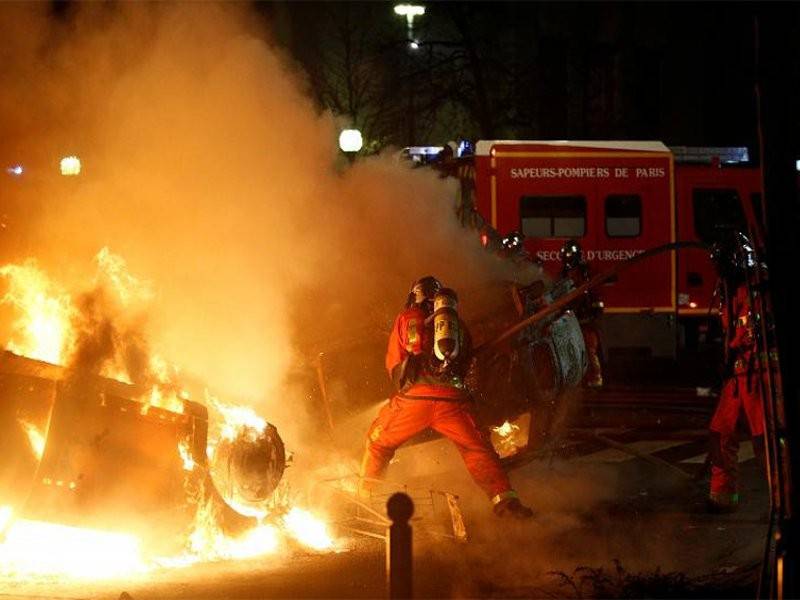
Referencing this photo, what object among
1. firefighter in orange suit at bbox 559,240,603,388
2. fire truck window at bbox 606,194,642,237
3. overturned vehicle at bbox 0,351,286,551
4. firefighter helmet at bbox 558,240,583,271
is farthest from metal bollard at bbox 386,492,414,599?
fire truck window at bbox 606,194,642,237

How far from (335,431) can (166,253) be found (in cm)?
169

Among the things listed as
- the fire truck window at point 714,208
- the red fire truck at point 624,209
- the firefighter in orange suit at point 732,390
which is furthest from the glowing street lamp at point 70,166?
the fire truck window at point 714,208

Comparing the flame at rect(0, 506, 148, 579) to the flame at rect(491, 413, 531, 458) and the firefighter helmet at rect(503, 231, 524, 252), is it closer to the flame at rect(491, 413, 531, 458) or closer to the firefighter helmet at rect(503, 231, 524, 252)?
the flame at rect(491, 413, 531, 458)

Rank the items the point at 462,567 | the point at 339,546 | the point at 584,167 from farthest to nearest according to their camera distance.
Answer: the point at 584,167, the point at 339,546, the point at 462,567

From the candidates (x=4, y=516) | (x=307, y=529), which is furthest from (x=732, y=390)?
(x=4, y=516)

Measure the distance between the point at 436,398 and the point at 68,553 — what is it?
236 cm

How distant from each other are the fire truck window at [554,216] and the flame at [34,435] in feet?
38.7

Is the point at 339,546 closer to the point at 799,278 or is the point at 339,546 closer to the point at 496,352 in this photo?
the point at 496,352

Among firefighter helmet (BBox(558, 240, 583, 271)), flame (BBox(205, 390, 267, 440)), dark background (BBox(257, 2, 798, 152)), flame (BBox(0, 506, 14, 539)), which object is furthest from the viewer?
dark background (BBox(257, 2, 798, 152))

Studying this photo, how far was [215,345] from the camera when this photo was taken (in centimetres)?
780

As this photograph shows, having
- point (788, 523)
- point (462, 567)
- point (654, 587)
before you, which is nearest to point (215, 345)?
point (462, 567)

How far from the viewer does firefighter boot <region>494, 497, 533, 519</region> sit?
7.05 meters

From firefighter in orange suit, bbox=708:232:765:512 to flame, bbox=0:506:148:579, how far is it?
149 inches

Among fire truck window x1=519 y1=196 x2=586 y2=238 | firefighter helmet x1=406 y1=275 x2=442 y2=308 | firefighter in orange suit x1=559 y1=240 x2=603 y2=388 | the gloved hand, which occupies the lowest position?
the gloved hand
